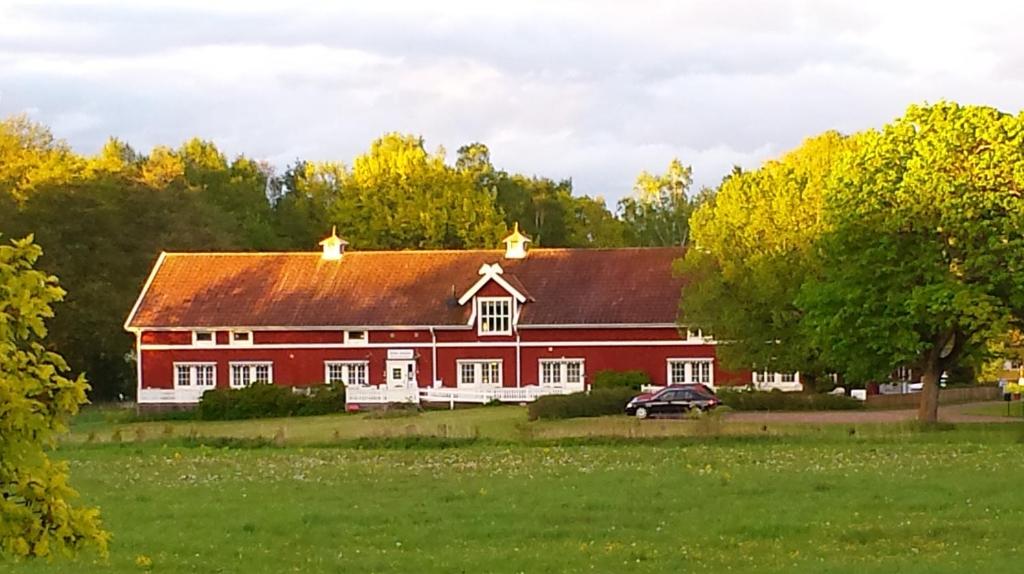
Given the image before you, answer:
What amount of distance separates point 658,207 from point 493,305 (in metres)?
47.4

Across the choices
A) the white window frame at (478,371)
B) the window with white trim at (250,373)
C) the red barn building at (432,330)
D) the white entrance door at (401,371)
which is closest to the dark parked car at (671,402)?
the red barn building at (432,330)

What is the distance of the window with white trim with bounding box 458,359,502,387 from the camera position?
67188mm

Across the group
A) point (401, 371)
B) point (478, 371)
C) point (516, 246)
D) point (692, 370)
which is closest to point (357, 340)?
point (401, 371)

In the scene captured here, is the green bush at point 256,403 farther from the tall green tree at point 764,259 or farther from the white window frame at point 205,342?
the tall green tree at point 764,259

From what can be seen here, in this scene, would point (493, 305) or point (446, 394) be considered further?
point (493, 305)

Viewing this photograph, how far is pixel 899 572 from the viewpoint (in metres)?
15.4

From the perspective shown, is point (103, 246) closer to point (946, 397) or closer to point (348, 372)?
point (348, 372)

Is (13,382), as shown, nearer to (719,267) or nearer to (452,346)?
(719,267)

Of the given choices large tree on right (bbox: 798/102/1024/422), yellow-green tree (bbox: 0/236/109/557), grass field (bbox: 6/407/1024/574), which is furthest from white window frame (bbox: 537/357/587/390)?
yellow-green tree (bbox: 0/236/109/557)

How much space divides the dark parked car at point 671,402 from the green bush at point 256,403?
14355mm

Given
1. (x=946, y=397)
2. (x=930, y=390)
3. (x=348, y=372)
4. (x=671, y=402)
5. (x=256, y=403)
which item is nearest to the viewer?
(x=930, y=390)

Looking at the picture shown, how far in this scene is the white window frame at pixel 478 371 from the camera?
67062 millimetres

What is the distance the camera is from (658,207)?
370 ft

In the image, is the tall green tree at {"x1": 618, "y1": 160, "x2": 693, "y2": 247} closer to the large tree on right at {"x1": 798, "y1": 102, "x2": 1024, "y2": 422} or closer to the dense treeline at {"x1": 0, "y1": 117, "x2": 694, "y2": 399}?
the dense treeline at {"x1": 0, "y1": 117, "x2": 694, "y2": 399}
